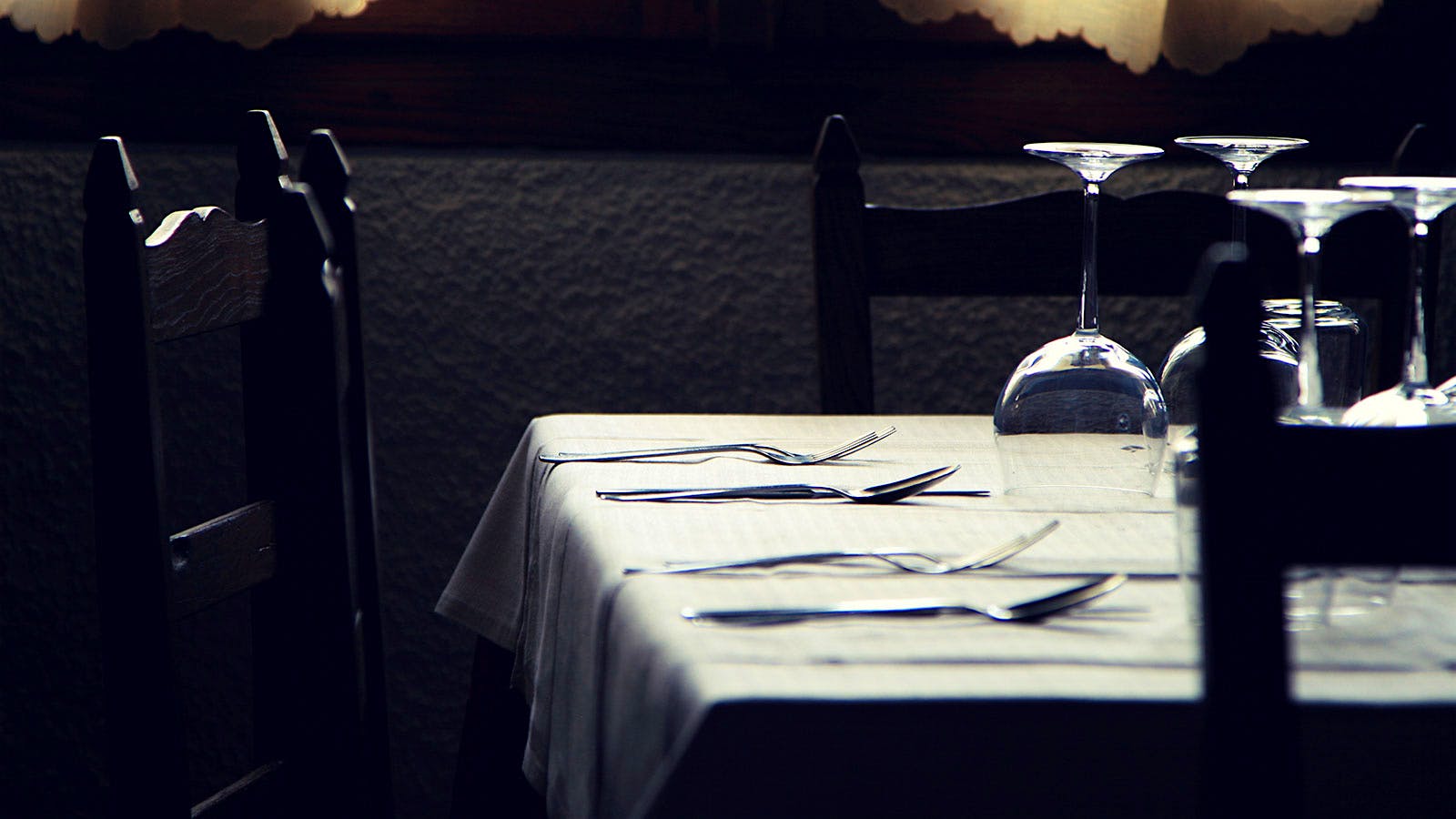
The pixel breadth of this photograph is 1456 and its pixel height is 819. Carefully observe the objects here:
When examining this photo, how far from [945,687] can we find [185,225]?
61 cm

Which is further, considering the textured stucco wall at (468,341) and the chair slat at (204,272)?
the textured stucco wall at (468,341)

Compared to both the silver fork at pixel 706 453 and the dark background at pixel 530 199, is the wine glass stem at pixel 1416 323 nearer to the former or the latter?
the silver fork at pixel 706 453

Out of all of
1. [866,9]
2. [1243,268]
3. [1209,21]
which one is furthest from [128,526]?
[1209,21]

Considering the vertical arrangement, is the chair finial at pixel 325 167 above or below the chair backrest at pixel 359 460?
above

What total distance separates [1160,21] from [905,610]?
1397mm

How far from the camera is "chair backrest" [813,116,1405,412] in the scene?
149cm

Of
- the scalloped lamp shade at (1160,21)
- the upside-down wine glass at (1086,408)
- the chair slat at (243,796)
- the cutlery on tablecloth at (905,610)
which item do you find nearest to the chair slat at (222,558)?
the chair slat at (243,796)

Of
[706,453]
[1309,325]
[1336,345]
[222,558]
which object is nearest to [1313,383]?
[1309,325]

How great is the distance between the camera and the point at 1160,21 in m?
1.85

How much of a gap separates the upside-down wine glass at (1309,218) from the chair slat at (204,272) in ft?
2.05

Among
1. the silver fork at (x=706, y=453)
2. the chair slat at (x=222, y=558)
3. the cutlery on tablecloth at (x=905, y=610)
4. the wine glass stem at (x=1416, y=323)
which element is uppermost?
the wine glass stem at (x=1416, y=323)

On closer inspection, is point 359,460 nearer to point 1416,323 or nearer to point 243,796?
point 243,796

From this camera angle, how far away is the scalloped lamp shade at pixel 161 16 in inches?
68.6

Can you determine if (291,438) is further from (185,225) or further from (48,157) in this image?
(48,157)
